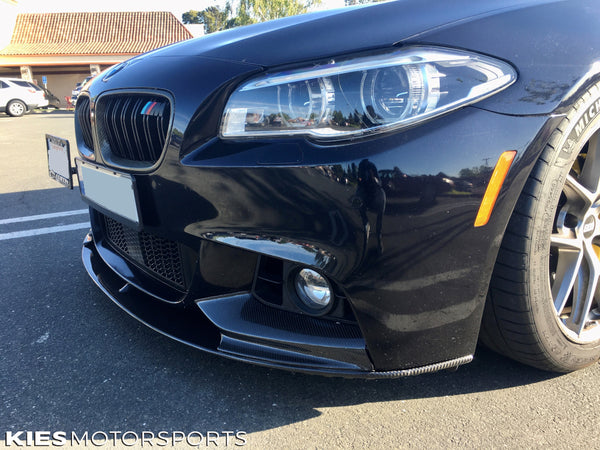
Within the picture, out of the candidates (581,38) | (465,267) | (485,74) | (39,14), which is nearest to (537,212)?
(465,267)

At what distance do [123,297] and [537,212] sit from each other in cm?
147

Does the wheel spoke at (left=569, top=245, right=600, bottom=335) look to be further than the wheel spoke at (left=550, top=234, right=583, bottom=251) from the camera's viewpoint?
Yes

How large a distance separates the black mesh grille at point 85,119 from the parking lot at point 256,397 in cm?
78

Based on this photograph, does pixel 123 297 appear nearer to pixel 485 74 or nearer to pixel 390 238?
pixel 390 238

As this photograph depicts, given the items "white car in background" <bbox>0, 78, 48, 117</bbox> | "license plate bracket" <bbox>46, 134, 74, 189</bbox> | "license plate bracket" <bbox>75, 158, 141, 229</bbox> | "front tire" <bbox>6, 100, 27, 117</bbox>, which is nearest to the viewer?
"license plate bracket" <bbox>75, 158, 141, 229</bbox>

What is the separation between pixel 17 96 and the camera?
1636cm

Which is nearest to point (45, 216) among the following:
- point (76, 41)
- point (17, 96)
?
point (17, 96)

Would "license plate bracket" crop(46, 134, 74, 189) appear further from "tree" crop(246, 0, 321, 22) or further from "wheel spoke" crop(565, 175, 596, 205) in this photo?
"tree" crop(246, 0, 321, 22)

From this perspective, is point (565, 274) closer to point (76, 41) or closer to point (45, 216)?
point (45, 216)

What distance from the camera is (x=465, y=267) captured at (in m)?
1.30

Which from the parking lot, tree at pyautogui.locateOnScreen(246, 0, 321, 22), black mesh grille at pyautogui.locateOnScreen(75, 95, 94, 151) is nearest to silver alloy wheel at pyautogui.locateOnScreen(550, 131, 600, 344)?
the parking lot

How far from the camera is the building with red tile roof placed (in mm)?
27938

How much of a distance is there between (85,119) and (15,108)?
17525mm

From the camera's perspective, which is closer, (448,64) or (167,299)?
(448,64)
